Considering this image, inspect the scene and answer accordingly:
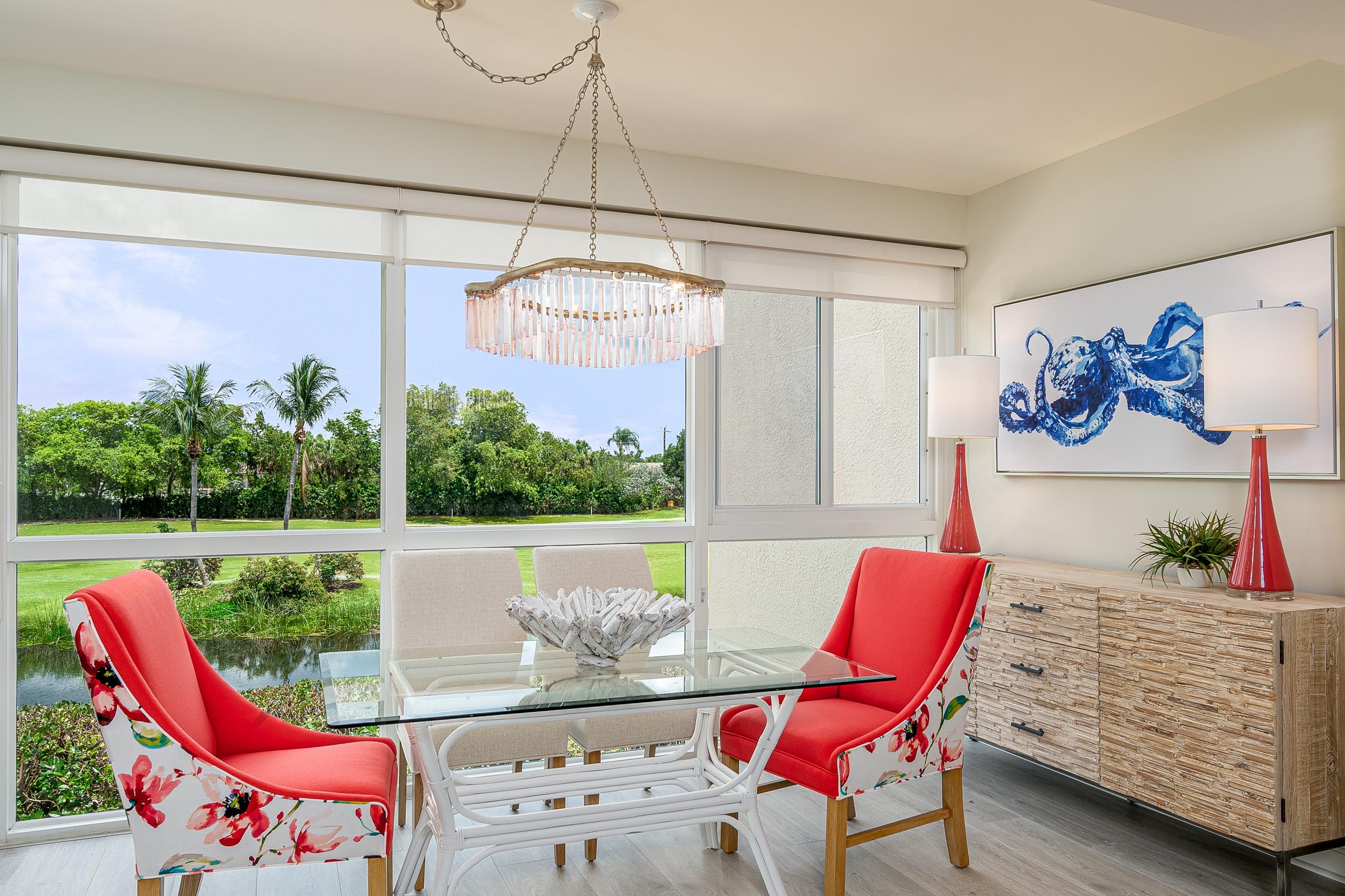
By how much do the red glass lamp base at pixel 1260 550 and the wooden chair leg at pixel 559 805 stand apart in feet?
7.16

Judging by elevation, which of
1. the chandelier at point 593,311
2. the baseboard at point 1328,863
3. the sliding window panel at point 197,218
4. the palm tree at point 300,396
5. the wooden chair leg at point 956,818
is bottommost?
the baseboard at point 1328,863

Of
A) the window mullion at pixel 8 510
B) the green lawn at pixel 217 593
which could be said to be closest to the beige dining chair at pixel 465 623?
the green lawn at pixel 217 593

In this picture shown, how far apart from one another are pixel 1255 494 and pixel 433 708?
2493mm

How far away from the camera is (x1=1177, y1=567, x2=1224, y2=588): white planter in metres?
3.05

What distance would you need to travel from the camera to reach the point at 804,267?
420 centimetres

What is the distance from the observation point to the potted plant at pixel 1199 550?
304 cm

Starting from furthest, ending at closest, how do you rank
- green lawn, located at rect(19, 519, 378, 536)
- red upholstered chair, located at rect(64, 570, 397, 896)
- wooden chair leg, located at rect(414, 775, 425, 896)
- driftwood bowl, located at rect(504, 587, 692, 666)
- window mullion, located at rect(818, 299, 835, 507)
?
window mullion, located at rect(818, 299, 835, 507) → green lawn, located at rect(19, 519, 378, 536) → wooden chair leg, located at rect(414, 775, 425, 896) → driftwood bowl, located at rect(504, 587, 692, 666) → red upholstered chair, located at rect(64, 570, 397, 896)

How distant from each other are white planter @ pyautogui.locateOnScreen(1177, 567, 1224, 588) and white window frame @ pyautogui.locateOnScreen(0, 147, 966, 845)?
4.82 feet

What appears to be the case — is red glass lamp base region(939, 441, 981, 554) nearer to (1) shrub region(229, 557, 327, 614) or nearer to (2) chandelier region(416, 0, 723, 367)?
(2) chandelier region(416, 0, 723, 367)

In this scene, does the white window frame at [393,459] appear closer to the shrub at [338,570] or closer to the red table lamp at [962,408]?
the shrub at [338,570]

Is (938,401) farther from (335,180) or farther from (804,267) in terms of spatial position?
(335,180)

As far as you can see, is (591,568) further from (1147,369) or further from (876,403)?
(1147,369)

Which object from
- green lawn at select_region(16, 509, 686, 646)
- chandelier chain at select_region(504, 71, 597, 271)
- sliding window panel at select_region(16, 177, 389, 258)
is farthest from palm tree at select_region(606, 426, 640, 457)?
sliding window panel at select_region(16, 177, 389, 258)

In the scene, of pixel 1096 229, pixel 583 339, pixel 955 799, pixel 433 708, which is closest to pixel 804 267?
pixel 1096 229
